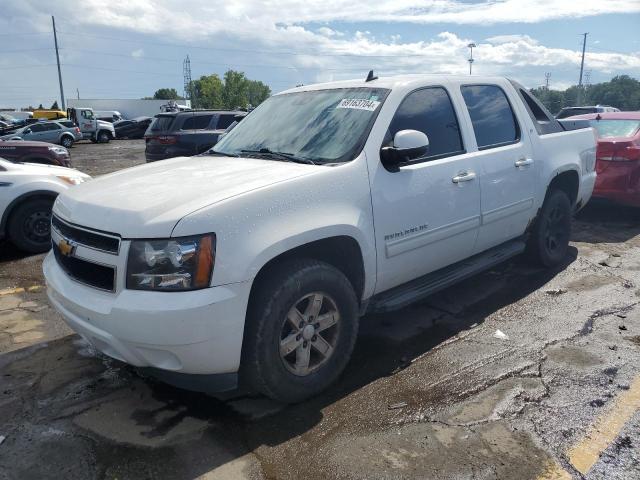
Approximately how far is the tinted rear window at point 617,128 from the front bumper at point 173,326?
275 inches

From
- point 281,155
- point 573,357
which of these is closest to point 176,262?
point 281,155

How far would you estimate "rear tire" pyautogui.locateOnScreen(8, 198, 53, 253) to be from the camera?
6.62 m

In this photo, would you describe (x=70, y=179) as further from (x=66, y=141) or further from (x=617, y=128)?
(x=66, y=141)

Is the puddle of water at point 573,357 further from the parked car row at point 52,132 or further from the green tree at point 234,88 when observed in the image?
the green tree at point 234,88

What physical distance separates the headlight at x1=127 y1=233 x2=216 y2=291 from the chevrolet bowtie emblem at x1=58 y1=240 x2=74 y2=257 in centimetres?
61

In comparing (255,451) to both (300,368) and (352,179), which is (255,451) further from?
(352,179)

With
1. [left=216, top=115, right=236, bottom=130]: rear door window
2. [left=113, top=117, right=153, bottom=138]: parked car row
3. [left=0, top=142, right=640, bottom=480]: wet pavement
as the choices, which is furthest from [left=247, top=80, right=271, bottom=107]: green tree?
[left=0, top=142, right=640, bottom=480]: wet pavement

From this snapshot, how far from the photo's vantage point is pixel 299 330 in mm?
3068

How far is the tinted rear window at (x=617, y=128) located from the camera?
7.61 m

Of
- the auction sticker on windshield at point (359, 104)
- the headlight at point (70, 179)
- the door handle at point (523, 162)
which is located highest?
the auction sticker on windshield at point (359, 104)

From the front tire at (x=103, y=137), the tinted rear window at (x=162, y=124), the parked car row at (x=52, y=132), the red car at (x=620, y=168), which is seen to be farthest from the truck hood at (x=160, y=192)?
the front tire at (x=103, y=137)

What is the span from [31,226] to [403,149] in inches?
211

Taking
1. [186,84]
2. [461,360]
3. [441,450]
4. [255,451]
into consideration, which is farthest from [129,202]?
[186,84]

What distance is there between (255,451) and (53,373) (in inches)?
66.8
